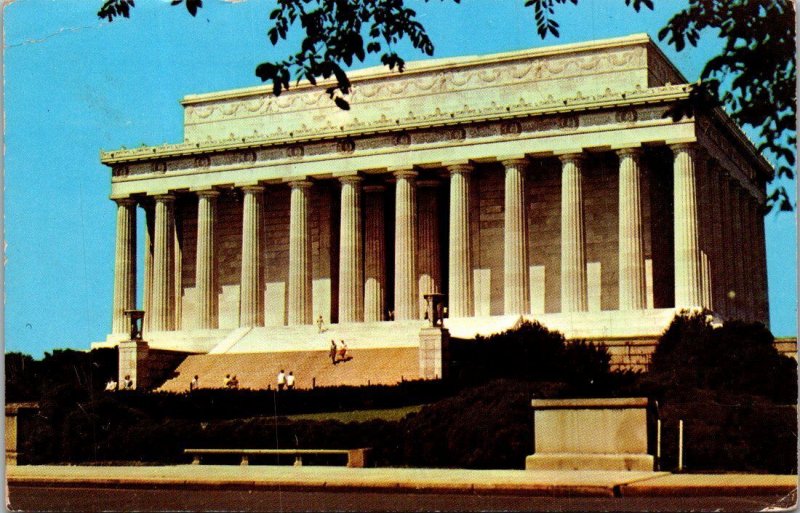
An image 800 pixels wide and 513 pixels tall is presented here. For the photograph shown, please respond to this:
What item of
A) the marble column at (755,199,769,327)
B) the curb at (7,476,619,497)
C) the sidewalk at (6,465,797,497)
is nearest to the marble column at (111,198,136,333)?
the marble column at (755,199,769,327)

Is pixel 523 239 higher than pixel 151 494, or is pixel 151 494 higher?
pixel 523 239

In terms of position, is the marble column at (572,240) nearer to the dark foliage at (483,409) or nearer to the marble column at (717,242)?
→ the marble column at (717,242)

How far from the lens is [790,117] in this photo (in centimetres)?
Result: 2370

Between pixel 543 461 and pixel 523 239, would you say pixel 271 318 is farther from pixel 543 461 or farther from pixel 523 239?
pixel 543 461

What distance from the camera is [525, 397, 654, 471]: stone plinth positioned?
27078 millimetres

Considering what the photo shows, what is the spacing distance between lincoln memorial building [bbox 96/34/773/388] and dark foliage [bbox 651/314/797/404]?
12.4m

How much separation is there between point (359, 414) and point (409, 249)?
28.0 meters

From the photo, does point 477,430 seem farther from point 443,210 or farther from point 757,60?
point 443,210

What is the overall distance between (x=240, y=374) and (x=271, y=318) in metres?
16.5

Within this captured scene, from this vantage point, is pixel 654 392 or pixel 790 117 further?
pixel 654 392

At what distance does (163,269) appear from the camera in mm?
80938

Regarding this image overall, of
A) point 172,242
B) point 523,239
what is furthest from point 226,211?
point 523,239

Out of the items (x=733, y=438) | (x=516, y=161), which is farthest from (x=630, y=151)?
(x=733, y=438)

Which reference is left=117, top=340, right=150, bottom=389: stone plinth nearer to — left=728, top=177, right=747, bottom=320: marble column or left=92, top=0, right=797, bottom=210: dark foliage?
left=728, top=177, right=747, bottom=320: marble column
